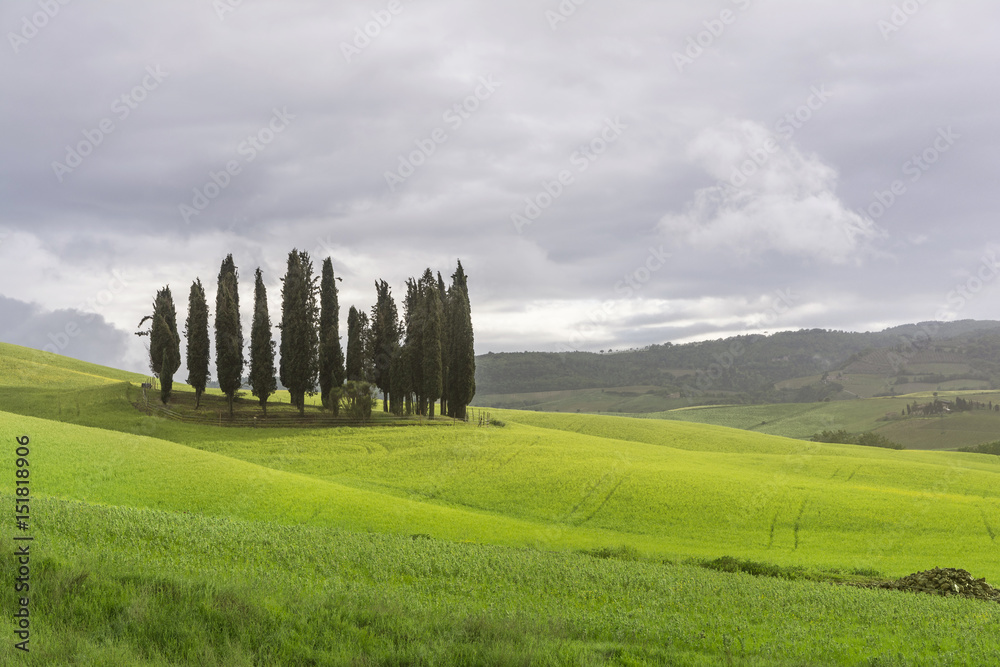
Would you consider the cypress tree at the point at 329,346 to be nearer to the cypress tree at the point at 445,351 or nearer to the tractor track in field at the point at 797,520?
the cypress tree at the point at 445,351

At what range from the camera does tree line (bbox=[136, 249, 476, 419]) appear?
6125 cm

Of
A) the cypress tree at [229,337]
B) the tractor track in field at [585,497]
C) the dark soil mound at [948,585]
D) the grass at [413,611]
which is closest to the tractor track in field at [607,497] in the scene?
the tractor track in field at [585,497]

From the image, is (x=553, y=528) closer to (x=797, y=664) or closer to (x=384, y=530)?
(x=384, y=530)

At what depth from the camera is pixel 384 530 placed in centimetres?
2553

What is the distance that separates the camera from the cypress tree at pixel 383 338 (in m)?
70.7

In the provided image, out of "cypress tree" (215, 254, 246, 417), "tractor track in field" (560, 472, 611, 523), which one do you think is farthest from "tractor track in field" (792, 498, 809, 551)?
"cypress tree" (215, 254, 246, 417)

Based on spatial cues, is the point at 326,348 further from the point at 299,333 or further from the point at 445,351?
the point at 445,351

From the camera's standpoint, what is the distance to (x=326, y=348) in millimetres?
64375

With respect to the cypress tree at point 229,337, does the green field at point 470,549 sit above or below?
below

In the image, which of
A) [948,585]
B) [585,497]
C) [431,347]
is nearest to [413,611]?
[948,585]

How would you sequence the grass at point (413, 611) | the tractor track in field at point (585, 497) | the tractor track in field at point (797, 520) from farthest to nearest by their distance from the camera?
the tractor track in field at point (585, 497) < the tractor track in field at point (797, 520) < the grass at point (413, 611)

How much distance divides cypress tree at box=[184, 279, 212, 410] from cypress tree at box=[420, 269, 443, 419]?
71.2 ft

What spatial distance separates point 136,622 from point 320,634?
110 inches

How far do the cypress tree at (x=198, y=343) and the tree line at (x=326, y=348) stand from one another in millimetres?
100
